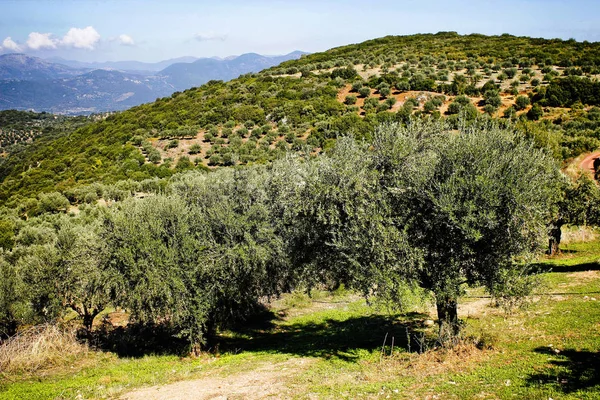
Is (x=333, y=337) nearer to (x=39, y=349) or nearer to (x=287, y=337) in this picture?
(x=287, y=337)

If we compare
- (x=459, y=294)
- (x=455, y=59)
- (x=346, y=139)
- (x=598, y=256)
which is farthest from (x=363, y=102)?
(x=459, y=294)


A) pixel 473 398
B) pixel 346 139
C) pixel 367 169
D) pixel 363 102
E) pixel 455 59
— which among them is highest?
pixel 455 59

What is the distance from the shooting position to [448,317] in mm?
13594

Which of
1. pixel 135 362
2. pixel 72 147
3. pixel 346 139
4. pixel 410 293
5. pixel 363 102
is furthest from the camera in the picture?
pixel 72 147

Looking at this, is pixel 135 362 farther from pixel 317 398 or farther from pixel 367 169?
pixel 367 169

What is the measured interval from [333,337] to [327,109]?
53.0m

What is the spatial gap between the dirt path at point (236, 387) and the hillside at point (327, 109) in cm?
3124

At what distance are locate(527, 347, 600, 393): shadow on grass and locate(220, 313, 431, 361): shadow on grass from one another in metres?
4.46

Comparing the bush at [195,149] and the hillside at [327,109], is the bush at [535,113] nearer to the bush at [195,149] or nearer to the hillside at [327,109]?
the hillside at [327,109]

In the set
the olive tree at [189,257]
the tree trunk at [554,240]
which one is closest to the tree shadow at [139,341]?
the olive tree at [189,257]

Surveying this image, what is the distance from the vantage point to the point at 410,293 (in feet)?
41.7

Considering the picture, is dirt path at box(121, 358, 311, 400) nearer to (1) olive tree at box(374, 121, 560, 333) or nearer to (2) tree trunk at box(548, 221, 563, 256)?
(1) olive tree at box(374, 121, 560, 333)

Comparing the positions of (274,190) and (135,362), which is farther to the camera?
(274,190)

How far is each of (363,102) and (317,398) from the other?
61784 mm
